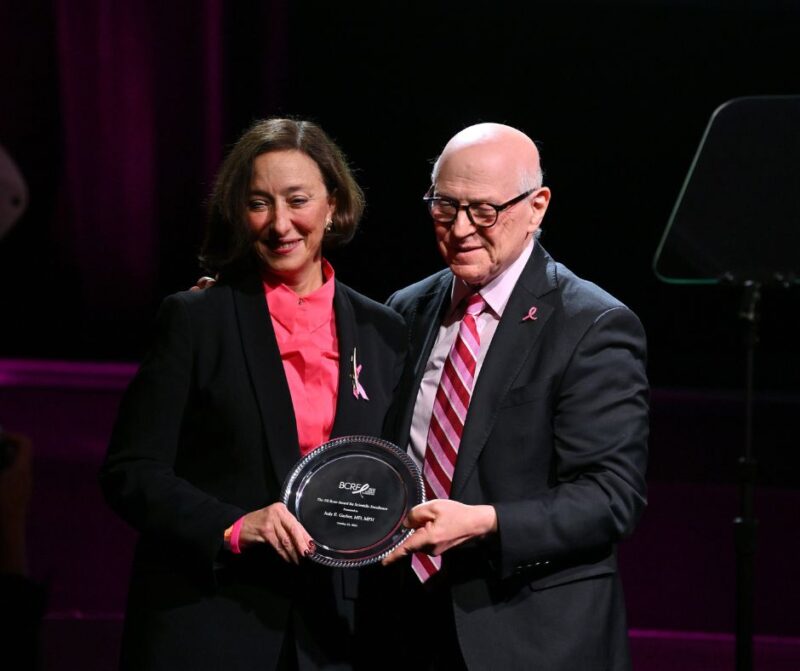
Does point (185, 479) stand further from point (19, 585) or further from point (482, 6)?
point (482, 6)

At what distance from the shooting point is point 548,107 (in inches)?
231

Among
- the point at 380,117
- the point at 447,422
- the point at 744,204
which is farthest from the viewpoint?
the point at 380,117

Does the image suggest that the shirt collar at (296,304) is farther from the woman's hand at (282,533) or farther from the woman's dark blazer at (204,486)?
the woman's hand at (282,533)

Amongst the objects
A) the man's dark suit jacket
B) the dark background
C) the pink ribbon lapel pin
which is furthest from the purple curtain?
the man's dark suit jacket

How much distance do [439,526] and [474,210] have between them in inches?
26.4

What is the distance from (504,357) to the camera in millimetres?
2400

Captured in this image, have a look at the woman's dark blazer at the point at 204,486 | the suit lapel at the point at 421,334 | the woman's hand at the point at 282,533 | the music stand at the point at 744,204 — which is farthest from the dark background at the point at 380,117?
the woman's hand at the point at 282,533

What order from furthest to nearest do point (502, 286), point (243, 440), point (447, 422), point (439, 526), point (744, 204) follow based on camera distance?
point (744, 204) < point (502, 286) < point (447, 422) < point (243, 440) < point (439, 526)

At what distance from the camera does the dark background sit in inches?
228

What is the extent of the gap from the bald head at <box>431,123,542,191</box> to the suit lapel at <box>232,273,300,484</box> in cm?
47

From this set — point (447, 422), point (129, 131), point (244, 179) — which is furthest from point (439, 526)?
point (129, 131)

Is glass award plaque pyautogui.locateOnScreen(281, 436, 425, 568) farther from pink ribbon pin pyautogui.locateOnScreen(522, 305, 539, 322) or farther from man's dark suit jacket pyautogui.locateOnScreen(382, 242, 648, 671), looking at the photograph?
pink ribbon pin pyautogui.locateOnScreen(522, 305, 539, 322)

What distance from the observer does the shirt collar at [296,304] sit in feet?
8.05

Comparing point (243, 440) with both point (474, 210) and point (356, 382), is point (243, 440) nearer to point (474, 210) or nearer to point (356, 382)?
point (356, 382)
